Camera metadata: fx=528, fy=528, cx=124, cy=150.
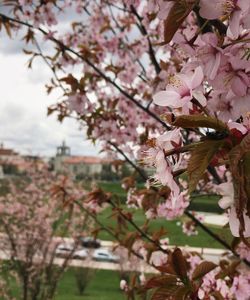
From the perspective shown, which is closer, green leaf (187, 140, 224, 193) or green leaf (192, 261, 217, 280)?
green leaf (187, 140, 224, 193)

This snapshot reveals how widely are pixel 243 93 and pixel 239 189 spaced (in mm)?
285

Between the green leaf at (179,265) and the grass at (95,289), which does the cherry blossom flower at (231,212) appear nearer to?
the green leaf at (179,265)

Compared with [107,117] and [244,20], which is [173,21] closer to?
[244,20]

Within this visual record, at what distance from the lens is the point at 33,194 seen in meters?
10.1

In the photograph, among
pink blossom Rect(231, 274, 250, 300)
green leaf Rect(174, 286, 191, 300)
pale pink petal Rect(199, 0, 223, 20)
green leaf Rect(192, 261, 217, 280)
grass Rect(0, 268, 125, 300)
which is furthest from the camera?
grass Rect(0, 268, 125, 300)

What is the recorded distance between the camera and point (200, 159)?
2.51ft

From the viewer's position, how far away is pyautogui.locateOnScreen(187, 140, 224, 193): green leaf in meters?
0.76

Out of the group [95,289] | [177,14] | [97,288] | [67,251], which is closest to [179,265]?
[177,14]

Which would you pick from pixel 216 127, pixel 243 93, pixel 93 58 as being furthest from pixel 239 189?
pixel 93 58

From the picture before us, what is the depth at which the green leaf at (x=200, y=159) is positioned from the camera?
761 millimetres

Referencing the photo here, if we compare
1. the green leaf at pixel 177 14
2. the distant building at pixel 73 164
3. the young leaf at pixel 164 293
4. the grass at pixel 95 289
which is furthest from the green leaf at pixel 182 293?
the grass at pixel 95 289

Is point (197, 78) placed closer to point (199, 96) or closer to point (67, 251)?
point (199, 96)

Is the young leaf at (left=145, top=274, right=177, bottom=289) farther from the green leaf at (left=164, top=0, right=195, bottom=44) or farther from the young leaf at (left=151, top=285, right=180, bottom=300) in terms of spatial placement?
the green leaf at (left=164, top=0, right=195, bottom=44)

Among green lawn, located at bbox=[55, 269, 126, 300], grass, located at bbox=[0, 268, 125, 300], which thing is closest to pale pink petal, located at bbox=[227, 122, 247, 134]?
grass, located at bbox=[0, 268, 125, 300]
